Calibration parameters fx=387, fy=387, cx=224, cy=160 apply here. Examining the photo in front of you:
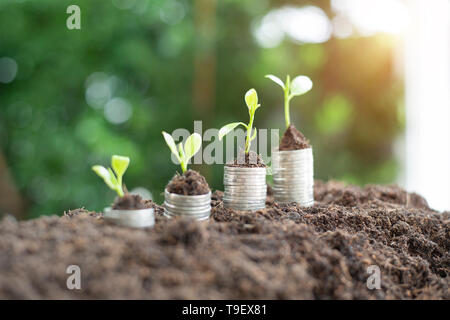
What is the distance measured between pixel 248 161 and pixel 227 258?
34cm

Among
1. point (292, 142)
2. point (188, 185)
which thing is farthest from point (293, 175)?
point (188, 185)

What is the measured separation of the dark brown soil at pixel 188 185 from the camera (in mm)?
914

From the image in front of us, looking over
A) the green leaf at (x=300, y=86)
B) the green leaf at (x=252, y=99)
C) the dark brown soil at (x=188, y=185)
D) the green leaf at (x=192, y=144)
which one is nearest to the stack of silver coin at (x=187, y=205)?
the dark brown soil at (x=188, y=185)

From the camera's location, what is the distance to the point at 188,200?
90 centimetres

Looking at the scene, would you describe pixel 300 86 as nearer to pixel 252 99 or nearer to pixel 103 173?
pixel 252 99

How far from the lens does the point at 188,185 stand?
919mm

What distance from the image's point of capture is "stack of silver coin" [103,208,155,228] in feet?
2.77

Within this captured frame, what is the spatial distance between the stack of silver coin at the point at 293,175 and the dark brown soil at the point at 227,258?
0.35ft

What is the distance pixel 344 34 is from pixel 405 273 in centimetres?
271

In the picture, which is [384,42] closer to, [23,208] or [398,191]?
[398,191]

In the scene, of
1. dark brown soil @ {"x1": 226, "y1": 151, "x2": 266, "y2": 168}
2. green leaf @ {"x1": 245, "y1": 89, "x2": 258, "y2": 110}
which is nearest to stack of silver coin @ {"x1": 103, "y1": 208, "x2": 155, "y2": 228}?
dark brown soil @ {"x1": 226, "y1": 151, "x2": 266, "y2": 168}

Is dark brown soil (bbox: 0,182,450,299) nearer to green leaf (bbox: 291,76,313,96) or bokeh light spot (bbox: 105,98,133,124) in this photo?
green leaf (bbox: 291,76,313,96)

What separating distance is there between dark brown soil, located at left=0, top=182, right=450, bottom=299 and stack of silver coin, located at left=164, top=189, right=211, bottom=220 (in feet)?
0.10

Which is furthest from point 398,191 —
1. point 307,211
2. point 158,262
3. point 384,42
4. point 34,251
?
point 384,42
